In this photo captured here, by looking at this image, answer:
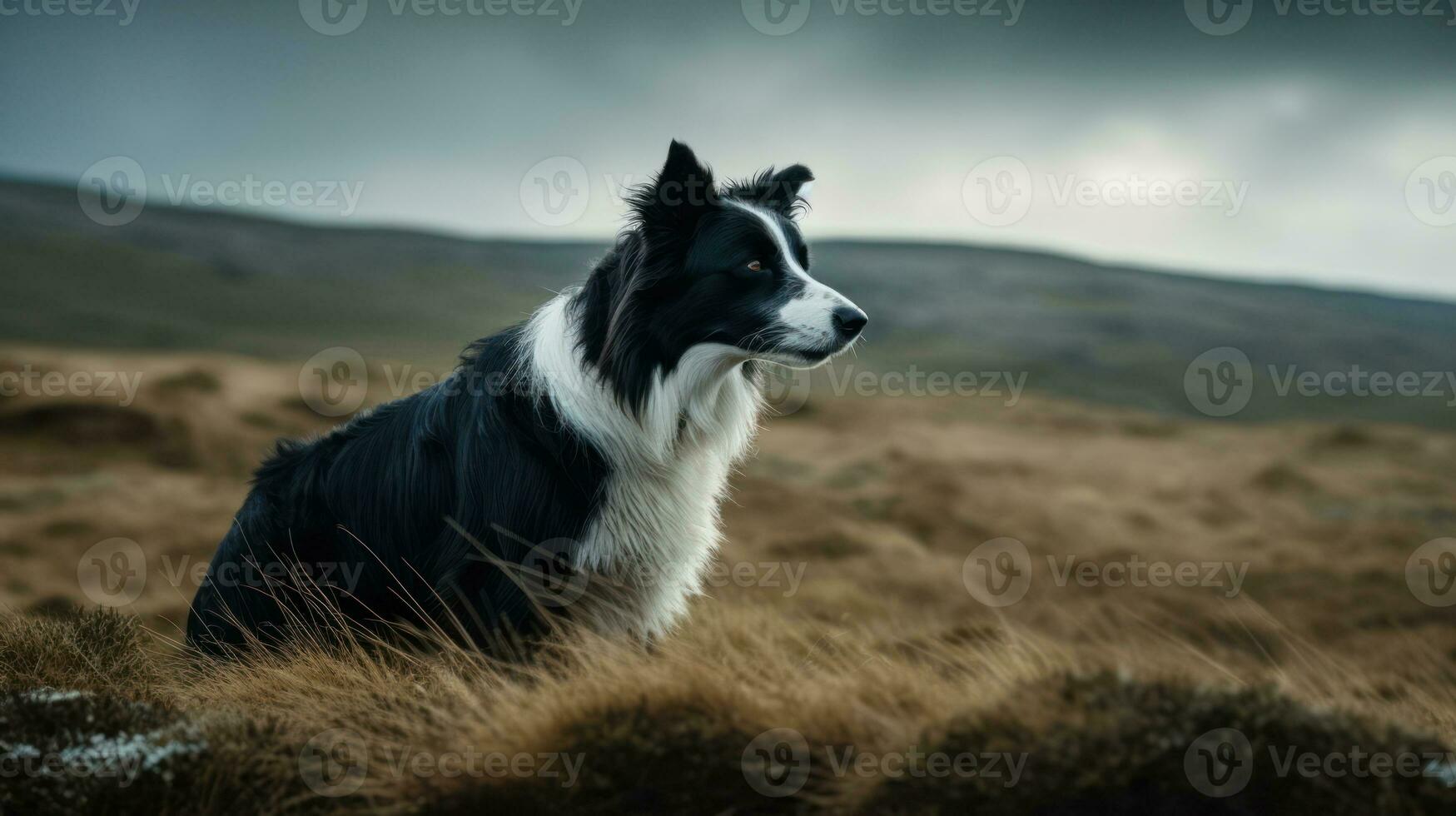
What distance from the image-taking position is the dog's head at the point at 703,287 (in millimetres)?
5082

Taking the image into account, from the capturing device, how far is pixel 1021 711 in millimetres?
3621

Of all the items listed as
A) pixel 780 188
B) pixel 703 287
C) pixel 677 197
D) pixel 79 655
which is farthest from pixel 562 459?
pixel 79 655

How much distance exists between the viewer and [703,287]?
5172mm

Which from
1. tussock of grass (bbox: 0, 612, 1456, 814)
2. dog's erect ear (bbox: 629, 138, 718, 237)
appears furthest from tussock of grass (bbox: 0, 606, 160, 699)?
dog's erect ear (bbox: 629, 138, 718, 237)

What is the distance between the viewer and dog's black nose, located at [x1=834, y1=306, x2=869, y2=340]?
500cm

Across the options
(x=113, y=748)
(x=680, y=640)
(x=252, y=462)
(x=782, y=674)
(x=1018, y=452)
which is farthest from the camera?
(x=1018, y=452)

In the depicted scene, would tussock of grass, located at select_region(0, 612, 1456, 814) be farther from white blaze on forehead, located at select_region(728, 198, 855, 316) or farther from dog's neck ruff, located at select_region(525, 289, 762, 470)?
white blaze on forehead, located at select_region(728, 198, 855, 316)

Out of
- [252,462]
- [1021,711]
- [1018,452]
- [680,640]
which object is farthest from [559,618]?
[1018,452]

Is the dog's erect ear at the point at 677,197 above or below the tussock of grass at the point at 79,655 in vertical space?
above

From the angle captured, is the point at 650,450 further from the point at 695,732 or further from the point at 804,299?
the point at 695,732

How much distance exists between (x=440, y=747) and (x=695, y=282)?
8.64ft

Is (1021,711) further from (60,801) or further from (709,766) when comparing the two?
(60,801)

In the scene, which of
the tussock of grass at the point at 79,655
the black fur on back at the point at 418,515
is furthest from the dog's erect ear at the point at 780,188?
the tussock of grass at the point at 79,655

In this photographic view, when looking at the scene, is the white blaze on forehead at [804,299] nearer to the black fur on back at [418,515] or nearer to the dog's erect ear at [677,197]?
the dog's erect ear at [677,197]
